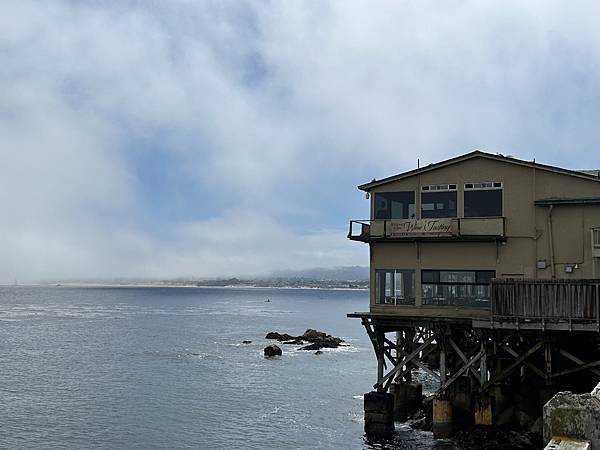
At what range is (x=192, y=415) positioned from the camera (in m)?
38.2

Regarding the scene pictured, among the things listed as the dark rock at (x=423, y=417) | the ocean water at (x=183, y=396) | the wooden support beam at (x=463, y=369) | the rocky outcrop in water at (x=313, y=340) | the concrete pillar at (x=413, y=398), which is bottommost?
the ocean water at (x=183, y=396)

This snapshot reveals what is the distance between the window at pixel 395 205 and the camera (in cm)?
2992

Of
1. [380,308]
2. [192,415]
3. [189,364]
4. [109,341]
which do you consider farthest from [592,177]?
[109,341]

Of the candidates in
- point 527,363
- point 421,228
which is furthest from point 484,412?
point 421,228

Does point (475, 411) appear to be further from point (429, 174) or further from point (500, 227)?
point (429, 174)

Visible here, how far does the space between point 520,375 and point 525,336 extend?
187 inches

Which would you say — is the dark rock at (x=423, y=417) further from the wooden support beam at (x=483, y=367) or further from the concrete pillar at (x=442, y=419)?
the wooden support beam at (x=483, y=367)

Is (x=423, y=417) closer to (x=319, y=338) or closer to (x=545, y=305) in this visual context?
(x=545, y=305)

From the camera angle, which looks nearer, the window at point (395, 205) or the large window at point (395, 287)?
the large window at point (395, 287)

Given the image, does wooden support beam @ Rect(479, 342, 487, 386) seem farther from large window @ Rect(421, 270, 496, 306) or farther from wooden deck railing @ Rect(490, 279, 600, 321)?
wooden deck railing @ Rect(490, 279, 600, 321)

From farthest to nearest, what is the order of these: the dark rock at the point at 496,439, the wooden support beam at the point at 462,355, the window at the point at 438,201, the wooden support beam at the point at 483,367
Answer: the window at the point at 438,201
the wooden support beam at the point at 462,355
the wooden support beam at the point at 483,367
the dark rock at the point at 496,439

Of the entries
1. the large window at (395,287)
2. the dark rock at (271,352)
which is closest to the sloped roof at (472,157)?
the large window at (395,287)

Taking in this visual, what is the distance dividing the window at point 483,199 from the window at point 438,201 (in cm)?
67

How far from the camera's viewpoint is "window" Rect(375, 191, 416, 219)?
29.9 m
